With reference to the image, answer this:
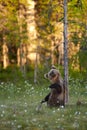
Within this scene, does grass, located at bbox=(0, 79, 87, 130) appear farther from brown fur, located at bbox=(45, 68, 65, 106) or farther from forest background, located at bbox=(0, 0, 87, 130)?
brown fur, located at bbox=(45, 68, 65, 106)

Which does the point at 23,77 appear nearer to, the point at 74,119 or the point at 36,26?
the point at 36,26

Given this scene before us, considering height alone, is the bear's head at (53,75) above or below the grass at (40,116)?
above

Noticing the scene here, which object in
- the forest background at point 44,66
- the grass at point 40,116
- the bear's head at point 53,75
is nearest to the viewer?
the grass at point 40,116

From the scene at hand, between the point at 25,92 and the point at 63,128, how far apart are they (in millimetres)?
9898

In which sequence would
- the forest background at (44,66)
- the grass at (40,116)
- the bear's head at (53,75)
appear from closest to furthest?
the grass at (40,116) < the forest background at (44,66) < the bear's head at (53,75)

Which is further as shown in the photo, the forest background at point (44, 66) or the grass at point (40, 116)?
the forest background at point (44, 66)

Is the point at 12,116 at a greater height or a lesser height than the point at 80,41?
lesser

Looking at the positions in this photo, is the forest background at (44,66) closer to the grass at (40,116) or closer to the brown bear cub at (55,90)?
the grass at (40,116)

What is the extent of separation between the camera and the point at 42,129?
11.2 metres

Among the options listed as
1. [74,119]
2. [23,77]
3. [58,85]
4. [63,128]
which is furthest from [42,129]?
[23,77]

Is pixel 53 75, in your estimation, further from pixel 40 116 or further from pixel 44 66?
pixel 44 66

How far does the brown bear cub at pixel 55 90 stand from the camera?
14555mm

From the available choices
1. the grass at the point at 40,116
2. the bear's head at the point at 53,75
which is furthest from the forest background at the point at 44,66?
the bear's head at the point at 53,75

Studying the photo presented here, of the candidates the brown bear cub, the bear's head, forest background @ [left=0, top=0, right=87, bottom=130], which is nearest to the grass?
forest background @ [left=0, top=0, right=87, bottom=130]
